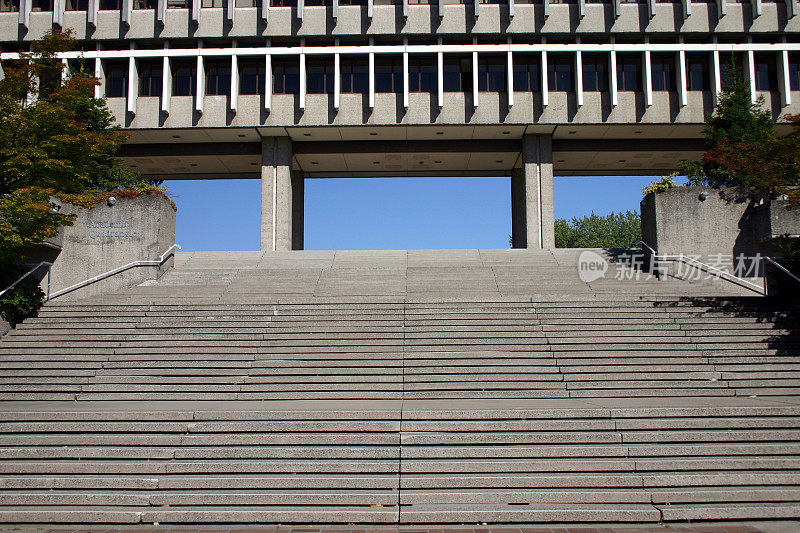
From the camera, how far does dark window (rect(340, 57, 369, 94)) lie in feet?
93.2

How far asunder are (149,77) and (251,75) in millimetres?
4630

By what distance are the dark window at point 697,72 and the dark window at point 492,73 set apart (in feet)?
26.9

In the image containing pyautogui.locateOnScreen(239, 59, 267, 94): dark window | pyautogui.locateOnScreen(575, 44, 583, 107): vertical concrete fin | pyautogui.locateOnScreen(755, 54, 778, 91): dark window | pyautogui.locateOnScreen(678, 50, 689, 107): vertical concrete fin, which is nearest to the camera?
pyautogui.locateOnScreen(678, 50, 689, 107): vertical concrete fin

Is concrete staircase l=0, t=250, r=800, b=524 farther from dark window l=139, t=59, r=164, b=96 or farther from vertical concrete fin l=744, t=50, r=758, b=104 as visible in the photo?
dark window l=139, t=59, r=164, b=96

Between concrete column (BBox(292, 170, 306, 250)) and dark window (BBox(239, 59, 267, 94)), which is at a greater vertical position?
dark window (BBox(239, 59, 267, 94))

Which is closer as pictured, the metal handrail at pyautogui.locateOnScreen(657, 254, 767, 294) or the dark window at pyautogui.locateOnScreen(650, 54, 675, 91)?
the metal handrail at pyautogui.locateOnScreen(657, 254, 767, 294)

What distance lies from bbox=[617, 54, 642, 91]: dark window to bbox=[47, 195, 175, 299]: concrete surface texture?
2067cm

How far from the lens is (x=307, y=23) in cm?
2794

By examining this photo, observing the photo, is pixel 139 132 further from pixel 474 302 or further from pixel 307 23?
pixel 474 302

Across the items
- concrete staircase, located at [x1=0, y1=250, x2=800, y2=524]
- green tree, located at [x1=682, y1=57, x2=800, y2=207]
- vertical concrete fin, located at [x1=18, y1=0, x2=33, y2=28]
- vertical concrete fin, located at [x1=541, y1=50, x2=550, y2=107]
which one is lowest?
concrete staircase, located at [x1=0, y1=250, x2=800, y2=524]

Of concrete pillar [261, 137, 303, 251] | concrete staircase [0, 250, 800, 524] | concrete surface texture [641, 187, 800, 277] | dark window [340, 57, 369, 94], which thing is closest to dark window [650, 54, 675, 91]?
concrete surface texture [641, 187, 800, 277]

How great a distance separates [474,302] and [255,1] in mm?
21141

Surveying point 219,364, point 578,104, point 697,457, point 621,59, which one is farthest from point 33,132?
point 621,59

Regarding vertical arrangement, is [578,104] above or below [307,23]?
below
